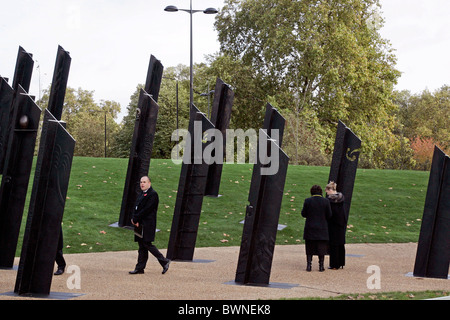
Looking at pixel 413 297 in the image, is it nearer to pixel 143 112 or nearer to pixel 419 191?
pixel 143 112

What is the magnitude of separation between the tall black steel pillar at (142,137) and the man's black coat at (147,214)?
4311 mm

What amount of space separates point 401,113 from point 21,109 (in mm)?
66211

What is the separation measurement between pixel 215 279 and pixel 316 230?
2619 mm

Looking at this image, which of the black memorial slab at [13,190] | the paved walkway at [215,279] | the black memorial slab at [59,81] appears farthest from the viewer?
the black memorial slab at [59,81]

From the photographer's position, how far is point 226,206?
21719 mm

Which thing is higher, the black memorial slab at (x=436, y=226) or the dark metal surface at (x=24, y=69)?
the dark metal surface at (x=24, y=69)

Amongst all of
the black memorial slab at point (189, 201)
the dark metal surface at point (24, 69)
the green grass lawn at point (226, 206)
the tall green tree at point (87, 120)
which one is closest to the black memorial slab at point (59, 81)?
the dark metal surface at point (24, 69)

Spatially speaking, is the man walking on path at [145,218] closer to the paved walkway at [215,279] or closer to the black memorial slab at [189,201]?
the paved walkway at [215,279]

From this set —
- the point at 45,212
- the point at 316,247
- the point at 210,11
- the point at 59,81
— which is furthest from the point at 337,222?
the point at 210,11

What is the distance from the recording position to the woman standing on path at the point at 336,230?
12.9 meters

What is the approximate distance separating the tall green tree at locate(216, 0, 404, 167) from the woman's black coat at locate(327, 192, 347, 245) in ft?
79.2

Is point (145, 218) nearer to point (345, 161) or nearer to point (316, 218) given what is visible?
point (316, 218)

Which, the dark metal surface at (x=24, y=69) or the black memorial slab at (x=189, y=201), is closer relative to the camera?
the black memorial slab at (x=189, y=201)
